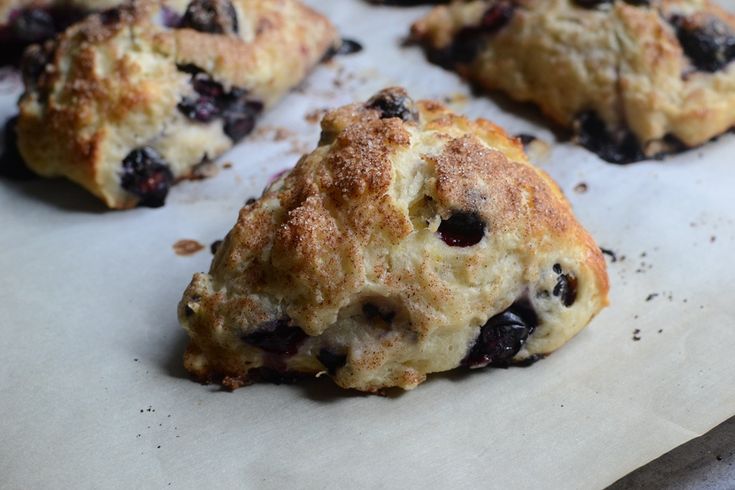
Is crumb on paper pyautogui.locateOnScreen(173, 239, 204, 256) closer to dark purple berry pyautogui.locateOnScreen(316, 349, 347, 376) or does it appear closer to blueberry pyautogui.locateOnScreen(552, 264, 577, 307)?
dark purple berry pyautogui.locateOnScreen(316, 349, 347, 376)

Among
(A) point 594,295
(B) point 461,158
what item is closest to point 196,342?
(B) point 461,158

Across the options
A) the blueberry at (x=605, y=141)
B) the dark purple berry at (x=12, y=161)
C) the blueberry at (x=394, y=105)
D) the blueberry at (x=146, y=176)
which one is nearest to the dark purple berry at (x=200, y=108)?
the blueberry at (x=146, y=176)

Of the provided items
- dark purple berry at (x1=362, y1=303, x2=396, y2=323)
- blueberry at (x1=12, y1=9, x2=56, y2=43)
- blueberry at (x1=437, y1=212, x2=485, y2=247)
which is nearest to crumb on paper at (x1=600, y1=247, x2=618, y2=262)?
blueberry at (x1=437, y1=212, x2=485, y2=247)

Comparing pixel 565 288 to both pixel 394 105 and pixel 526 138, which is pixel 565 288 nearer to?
pixel 394 105

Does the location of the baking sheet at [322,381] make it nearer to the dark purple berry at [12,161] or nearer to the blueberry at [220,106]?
the dark purple berry at [12,161]

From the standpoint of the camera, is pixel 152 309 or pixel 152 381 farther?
pixel 152 309

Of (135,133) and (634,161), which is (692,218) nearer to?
(634,161)
